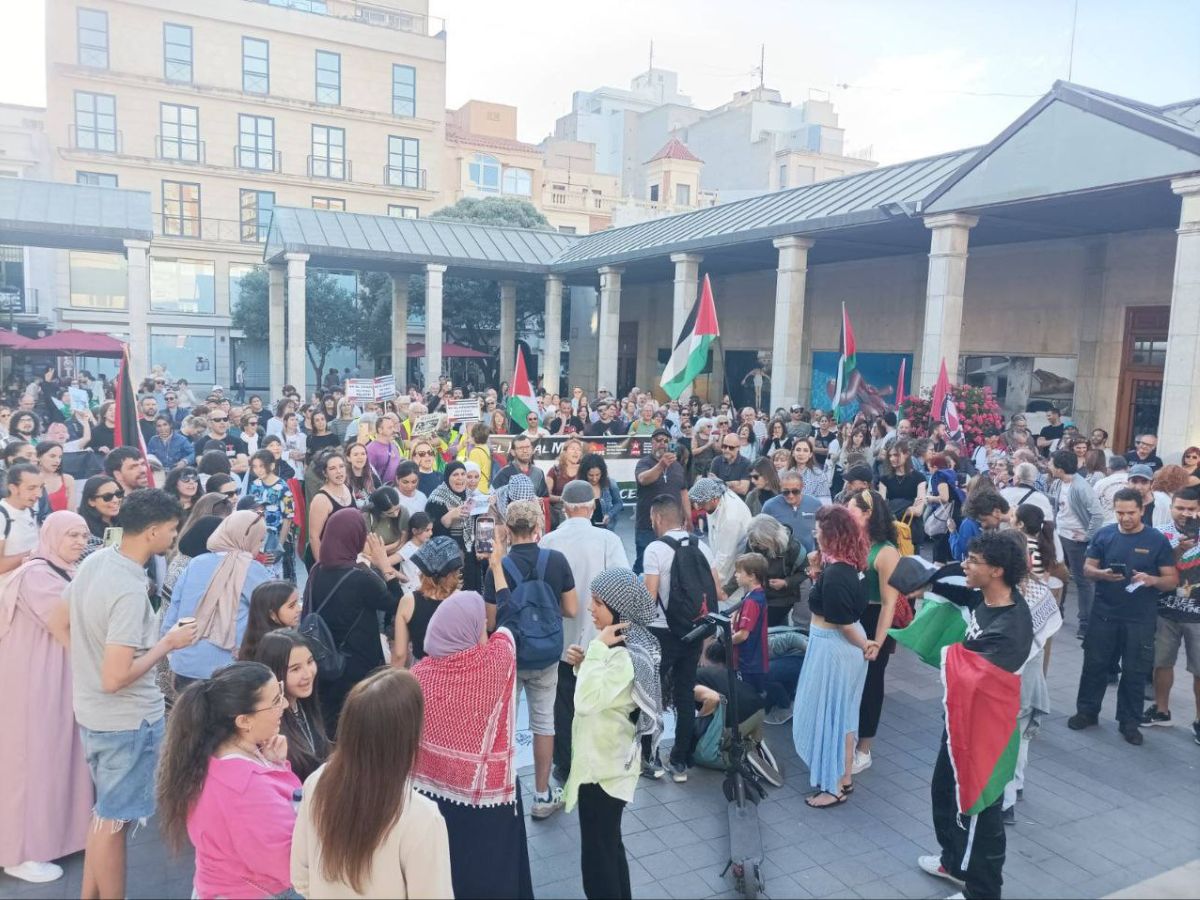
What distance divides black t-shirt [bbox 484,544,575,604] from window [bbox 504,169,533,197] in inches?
1980

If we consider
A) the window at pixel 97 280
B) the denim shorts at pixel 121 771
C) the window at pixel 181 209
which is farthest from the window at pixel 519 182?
the denim shorts at pixel 121 771

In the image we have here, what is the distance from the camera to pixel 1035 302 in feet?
56.2

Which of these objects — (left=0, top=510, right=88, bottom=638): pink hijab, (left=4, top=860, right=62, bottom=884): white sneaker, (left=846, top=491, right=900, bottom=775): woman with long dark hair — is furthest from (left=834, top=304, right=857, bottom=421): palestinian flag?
(left=4, top=860, right=62, bottom=884): white sneaker

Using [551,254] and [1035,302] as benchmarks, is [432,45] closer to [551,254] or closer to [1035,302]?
[551,254]

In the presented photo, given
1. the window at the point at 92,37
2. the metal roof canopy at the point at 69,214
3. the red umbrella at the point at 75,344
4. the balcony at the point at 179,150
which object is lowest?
the red umbrella at the point at 75,344

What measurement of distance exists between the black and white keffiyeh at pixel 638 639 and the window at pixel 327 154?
45100 mm

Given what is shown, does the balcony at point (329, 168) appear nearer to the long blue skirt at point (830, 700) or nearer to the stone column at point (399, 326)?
the stone column at point (399, 326)

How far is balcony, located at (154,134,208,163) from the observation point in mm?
40312

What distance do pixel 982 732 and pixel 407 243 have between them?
22731mm

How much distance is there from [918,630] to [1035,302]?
48.8 ft

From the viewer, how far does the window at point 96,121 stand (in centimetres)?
3891

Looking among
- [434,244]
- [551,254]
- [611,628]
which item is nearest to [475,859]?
[611,628]

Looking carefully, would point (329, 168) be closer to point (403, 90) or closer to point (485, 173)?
point (403, 90)

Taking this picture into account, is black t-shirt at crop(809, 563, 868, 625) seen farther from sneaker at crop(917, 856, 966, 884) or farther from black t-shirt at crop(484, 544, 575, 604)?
black t-shirt at crop(484, 544, 575, 604)
